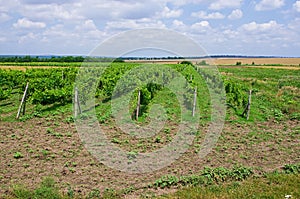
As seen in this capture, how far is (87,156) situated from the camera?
849cm

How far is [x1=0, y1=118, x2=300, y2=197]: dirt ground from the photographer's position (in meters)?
6.93

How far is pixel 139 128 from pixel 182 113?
10.7 feet

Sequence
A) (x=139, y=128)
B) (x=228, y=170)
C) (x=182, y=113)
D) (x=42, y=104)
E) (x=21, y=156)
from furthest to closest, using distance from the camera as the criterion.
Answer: (x=42, y=104)
(x=182, y=113)
(x=139, y=128)
(x=21, y=156)
(x=228, y=170)

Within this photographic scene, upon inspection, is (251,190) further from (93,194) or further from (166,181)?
(93,194)

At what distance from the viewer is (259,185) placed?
6766 millimetres

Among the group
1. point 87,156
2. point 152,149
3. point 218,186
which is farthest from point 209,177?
point 87,156

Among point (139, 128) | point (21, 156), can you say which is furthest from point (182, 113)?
point (21, 156)

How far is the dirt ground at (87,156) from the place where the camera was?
6.93 metres

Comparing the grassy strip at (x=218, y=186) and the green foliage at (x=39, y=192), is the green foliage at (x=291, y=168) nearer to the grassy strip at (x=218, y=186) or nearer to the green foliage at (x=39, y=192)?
the grassy strip at (x=218, y=186)

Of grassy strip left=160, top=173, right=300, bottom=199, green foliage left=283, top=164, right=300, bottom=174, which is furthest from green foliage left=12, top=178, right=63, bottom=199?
green foliage left=283, top=164, right=300, bottom=174

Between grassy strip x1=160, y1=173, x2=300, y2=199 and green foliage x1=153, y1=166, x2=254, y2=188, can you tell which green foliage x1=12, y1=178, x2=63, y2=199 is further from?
grassy strip x1=160, y1=173, x2=300, y2=199

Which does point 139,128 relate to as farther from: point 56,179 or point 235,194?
point 235,194

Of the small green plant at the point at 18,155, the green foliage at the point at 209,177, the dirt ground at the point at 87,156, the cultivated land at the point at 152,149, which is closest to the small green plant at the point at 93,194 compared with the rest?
the cultivated land at the point at 152,149

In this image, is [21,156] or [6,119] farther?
[6,119]
